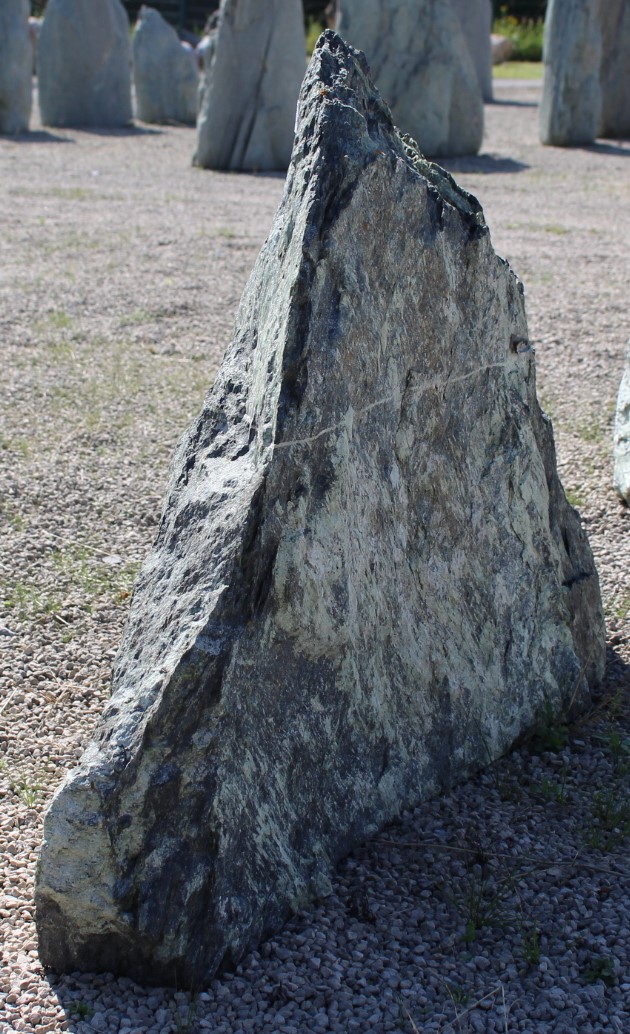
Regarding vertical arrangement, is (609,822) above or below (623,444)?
below

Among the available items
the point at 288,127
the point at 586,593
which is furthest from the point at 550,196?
the point at 586,593

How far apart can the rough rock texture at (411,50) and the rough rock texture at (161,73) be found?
14.7 feet

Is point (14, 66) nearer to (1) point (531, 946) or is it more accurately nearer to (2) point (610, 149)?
(2) point (610, 149)

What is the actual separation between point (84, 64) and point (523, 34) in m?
14.7

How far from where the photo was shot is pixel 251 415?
2139 millimetres

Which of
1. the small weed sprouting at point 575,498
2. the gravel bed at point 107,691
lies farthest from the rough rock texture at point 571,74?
the small weed sprouting at point 575,498

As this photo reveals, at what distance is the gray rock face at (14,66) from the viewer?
12.7 m

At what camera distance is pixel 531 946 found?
2094mm

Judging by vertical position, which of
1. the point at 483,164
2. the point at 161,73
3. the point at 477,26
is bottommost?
the point at 483,164

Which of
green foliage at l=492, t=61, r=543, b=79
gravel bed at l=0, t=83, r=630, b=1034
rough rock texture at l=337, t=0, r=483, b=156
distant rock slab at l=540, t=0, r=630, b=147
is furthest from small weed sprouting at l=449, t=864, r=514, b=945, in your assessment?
green foliage at l=492, t=61, r=543, b=79

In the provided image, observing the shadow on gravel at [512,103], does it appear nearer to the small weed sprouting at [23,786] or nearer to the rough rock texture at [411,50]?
the rough rock texture at [411,50]

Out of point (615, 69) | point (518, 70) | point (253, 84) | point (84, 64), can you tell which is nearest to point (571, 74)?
point (615, 69)

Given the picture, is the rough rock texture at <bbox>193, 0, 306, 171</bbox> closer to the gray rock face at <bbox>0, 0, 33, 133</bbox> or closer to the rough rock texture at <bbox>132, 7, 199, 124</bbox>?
the gray rock face at <bbox>0, 0, 33, 133</bbox>

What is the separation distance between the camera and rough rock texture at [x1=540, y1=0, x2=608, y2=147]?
A: 37.7ft
